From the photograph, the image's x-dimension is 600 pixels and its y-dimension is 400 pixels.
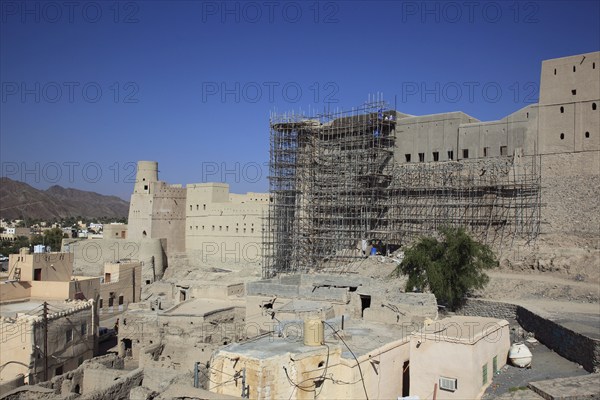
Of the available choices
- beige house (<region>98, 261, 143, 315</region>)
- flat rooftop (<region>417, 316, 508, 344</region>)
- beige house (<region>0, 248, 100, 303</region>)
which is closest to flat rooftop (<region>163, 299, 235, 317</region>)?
beige house (<region>0, 248, 100, 303</region>)

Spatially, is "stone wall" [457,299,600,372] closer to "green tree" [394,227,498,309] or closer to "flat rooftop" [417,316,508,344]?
"green tree" [394,227,498,309]

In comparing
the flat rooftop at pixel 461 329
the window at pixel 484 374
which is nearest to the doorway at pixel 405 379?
the flat rooftop at pixel 461 329

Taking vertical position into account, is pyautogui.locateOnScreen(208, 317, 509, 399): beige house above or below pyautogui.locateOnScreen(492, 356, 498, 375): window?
above

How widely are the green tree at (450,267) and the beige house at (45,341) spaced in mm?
8669

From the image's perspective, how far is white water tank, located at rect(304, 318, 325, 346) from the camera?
8.65 metres

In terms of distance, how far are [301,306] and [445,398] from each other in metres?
4.27

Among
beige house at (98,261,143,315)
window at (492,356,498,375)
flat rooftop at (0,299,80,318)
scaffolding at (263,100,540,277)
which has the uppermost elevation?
scaffolding at (263,100,540,277)

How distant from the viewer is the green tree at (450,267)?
14.5 m

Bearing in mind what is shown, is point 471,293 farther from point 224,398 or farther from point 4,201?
point 4,201

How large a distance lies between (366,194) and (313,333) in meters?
13.2

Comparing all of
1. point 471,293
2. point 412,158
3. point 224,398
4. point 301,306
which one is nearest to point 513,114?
point 412,158

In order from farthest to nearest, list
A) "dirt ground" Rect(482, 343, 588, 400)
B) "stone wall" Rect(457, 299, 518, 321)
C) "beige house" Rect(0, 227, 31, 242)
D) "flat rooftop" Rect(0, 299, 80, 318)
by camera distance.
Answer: "beige house" Rect(0, 227, 31, 242) < "flat rooftop" Rect(0, 299, 80, 318) < "stone wall" Rect(457, 299, 518, 321) < "dirt ground" Rect(482, 343, 588, 400)

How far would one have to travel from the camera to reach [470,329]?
9750 mm

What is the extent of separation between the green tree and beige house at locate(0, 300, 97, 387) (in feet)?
28.4
